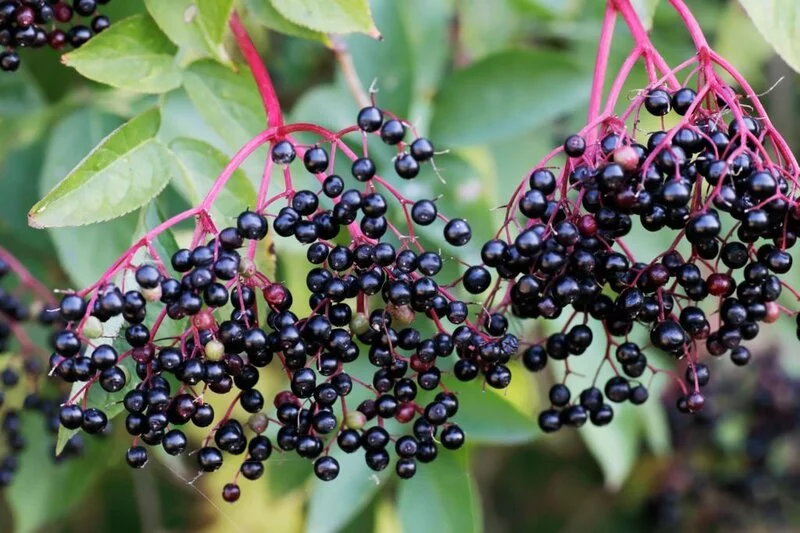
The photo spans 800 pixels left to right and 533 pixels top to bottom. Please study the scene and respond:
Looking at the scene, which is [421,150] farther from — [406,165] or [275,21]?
[275,21]

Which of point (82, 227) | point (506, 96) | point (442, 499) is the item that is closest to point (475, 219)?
point (506, 96)

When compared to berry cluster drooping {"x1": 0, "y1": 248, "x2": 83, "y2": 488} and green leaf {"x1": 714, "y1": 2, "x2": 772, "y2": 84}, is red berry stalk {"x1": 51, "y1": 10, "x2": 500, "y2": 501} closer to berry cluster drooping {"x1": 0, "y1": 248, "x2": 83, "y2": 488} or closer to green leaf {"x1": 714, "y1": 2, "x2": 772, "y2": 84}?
berry cluster drooping {"x1": 0, "y1": 248, "x2": 83, "y2": 488}

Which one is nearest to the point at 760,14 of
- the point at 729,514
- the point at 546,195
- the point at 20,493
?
the point at 546,195

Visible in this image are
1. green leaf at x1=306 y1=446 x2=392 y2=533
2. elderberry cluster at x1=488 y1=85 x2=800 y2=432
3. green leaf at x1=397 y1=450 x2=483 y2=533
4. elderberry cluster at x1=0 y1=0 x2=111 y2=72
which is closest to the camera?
elderberry cluster at x1=488 y1=85 x2=800 y2=432

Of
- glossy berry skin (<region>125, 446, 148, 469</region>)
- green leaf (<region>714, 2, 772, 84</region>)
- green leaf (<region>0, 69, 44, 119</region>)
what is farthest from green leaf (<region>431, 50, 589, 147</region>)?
green leaf (<region>714, 2, 772, 84</region>)

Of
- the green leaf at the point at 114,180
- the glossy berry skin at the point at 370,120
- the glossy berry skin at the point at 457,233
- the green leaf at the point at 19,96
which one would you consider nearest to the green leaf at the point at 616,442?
the glossy berry skin at the point at 457,233

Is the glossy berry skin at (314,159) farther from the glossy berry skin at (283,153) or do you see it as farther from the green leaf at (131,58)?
the green leaf at (131,58)

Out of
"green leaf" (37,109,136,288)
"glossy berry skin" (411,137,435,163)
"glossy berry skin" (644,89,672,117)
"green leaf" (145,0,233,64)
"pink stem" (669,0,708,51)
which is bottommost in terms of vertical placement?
"green leaf" (37,109,136,288)
